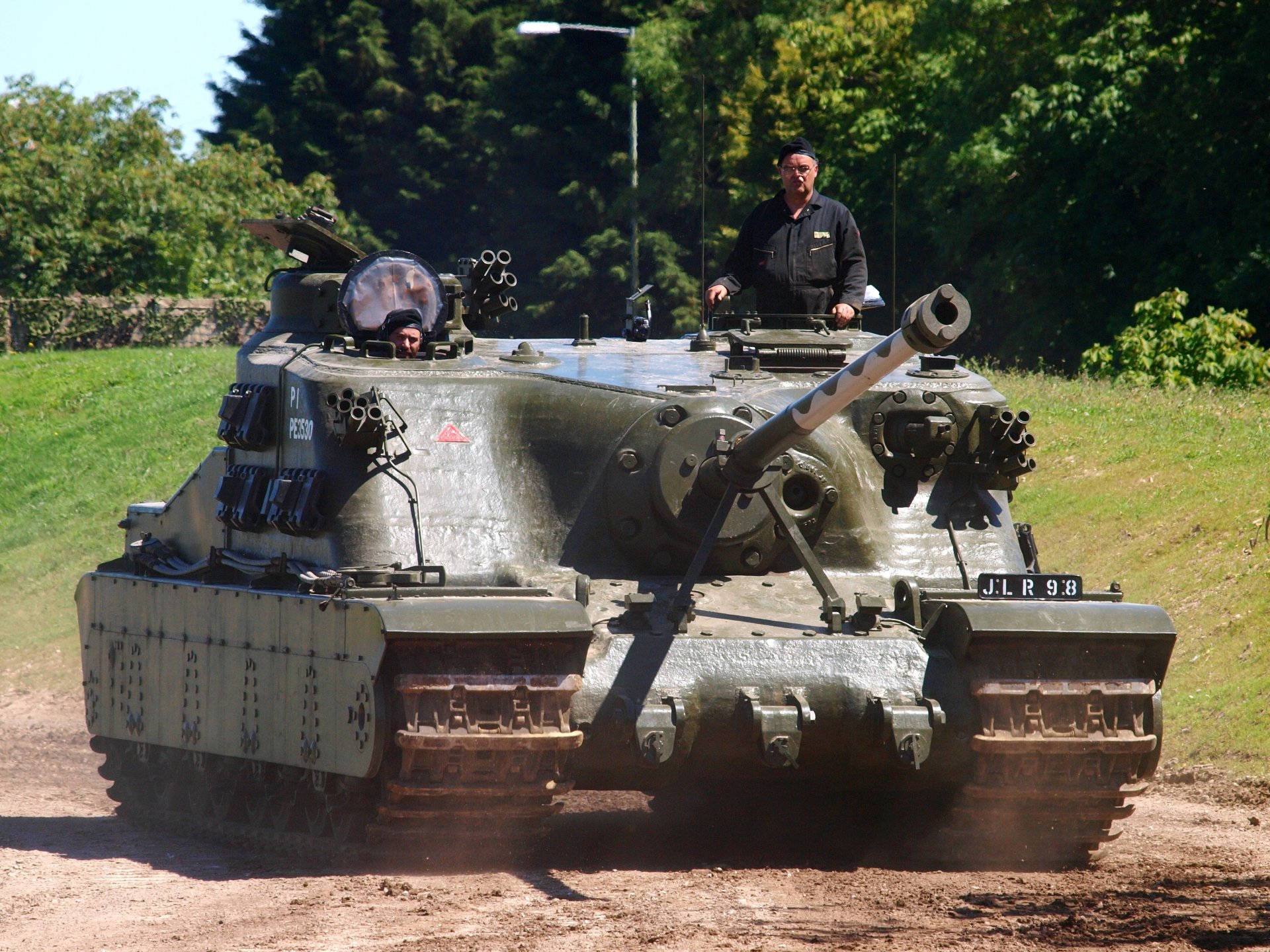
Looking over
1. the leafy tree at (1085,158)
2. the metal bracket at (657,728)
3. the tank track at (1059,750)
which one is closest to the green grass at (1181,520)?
the tank track at (1059,750)

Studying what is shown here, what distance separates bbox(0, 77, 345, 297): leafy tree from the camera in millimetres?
40062

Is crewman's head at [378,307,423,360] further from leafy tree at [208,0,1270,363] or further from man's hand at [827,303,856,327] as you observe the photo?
leafy tree at [208,0,1270,363]

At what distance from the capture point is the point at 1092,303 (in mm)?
30000

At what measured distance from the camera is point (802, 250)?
11.5 m

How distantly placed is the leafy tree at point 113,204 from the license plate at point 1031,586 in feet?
110

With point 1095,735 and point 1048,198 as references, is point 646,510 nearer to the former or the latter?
point 1095,735

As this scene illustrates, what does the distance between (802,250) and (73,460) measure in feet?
56.6

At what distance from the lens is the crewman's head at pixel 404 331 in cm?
1026

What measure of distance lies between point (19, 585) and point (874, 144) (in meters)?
19.2

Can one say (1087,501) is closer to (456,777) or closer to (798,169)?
(798,169)

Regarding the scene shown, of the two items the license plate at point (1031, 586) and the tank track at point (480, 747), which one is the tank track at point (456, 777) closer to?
the tank track at point (480, 747)

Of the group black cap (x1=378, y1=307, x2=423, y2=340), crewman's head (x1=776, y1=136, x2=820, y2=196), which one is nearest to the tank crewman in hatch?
crewman's head (x1=776, y1=136, x2=820, y2=196)

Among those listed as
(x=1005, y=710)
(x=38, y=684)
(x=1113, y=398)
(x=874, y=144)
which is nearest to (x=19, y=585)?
(x=38, y=684)

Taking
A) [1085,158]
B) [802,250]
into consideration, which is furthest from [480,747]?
[1085,158]
